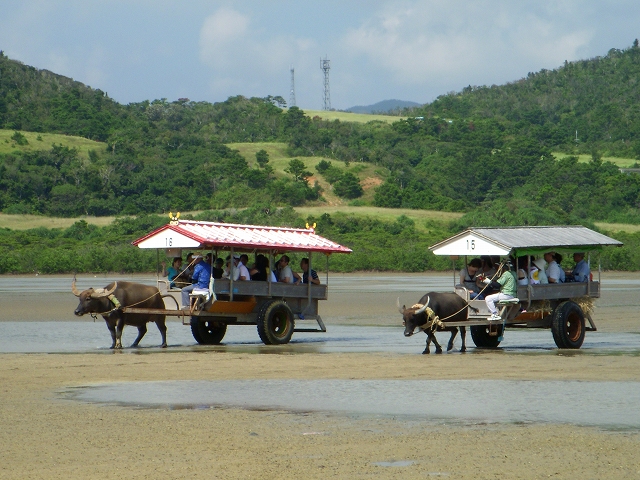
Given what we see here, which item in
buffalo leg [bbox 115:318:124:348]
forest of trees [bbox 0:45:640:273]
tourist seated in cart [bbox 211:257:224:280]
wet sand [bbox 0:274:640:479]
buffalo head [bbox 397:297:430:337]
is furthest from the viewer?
forest of trees [bbox 0:45:640:273]

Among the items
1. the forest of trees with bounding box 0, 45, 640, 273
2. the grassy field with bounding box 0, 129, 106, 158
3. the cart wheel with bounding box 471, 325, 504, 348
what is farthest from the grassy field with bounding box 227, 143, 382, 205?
the cart wheel with bounding box 471, 325, 504, 348

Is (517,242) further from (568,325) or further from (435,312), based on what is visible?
(568,325)

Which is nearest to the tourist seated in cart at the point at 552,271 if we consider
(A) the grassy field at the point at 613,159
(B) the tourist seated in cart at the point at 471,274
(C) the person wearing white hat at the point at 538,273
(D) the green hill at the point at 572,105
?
(C) the person wearing white hat at the point at 538,273

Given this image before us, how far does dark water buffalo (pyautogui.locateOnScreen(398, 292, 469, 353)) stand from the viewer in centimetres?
1745

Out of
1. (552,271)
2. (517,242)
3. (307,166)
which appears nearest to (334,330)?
(552,271)

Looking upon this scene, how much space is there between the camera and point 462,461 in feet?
27.9

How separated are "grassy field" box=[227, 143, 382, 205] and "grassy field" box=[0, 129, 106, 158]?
1349cm

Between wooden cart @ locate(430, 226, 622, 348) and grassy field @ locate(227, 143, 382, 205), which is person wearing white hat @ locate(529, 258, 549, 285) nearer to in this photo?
wooden cart @ locate(430, 226, 622, 348)

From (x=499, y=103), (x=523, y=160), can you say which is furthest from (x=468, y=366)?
(x=499, y=103)

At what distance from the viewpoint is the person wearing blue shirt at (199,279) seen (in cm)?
1856

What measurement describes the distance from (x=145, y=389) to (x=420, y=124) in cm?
9947

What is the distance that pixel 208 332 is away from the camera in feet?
66.3

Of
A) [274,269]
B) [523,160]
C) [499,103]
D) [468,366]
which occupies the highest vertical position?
[499,103]

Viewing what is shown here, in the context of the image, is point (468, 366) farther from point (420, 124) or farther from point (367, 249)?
point (420, 124)
